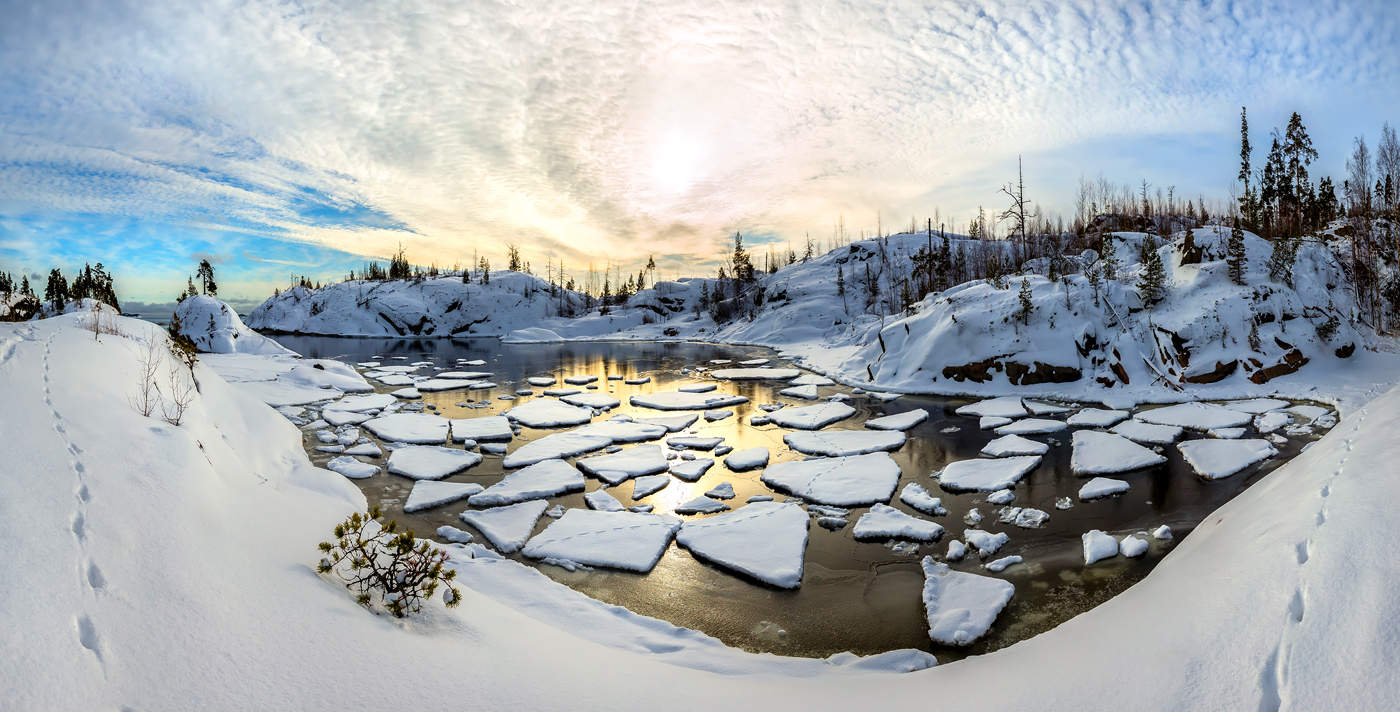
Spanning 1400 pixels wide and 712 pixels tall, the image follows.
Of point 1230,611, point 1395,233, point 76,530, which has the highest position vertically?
point 1395,233

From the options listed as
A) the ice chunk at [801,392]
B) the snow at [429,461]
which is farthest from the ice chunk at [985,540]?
the ice chunk at [801,392]

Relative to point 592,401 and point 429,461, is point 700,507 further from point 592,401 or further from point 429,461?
point 592,401

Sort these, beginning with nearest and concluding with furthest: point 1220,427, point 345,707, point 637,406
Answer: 1. point 345,707
2. point 1220,427
3. point 637,406

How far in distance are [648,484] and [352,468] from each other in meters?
5.52

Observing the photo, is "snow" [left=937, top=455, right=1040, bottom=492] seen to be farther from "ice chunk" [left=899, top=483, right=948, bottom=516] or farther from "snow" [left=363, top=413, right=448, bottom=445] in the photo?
"snow" [left=363, top=413, right=448, bottom=445]

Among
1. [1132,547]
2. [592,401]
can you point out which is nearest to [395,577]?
[1132,547]

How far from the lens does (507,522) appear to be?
25.1 feet

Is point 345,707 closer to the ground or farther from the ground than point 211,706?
closer to the ground

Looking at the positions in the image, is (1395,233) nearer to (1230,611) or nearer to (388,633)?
(1230,611)

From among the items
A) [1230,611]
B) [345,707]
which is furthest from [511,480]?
[1230,611]

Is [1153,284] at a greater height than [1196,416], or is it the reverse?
[1153,284]

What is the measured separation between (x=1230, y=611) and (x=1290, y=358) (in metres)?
17.3

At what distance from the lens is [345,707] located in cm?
273

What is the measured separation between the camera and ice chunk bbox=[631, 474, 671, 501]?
8914 mm
